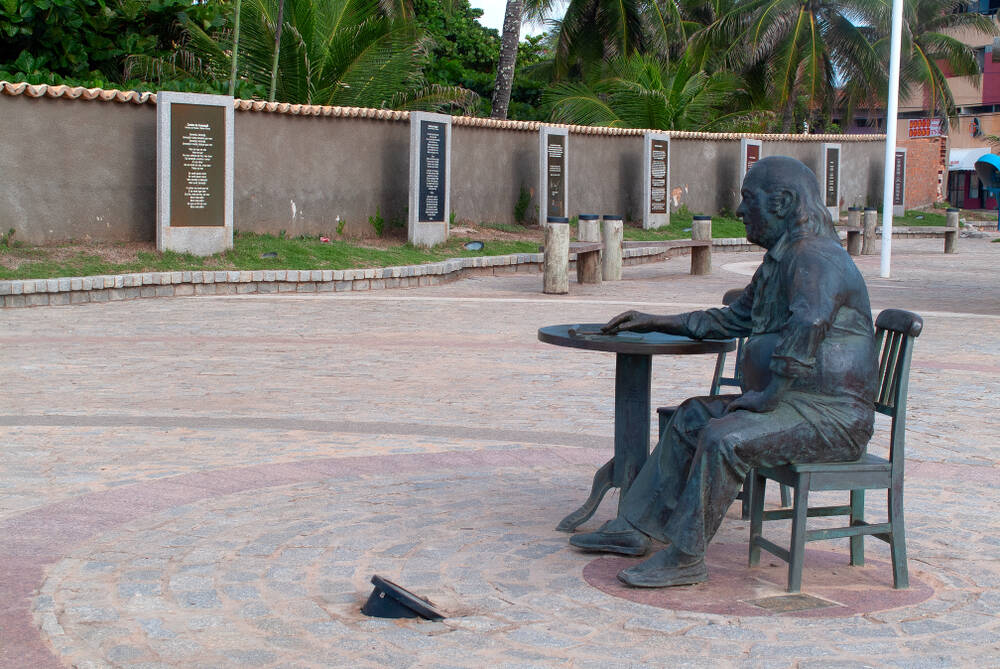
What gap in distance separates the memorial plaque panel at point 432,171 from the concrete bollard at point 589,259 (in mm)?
2526

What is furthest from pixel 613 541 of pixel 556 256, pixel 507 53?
pixel 507 53

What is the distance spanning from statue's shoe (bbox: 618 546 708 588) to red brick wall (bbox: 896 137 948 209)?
37.7 m

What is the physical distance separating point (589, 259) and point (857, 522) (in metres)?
12.8

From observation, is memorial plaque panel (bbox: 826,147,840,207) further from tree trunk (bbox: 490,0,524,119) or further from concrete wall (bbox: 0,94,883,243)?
tree trunk (bbox: 490,0,524,119)

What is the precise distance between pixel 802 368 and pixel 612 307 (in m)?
9.73

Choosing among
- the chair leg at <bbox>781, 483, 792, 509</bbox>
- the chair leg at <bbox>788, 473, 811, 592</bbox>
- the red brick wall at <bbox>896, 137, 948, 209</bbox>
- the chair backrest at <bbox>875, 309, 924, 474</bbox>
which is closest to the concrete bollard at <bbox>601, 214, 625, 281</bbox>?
the chair leg at <bbox>781, 483, 792, 509</bbox>

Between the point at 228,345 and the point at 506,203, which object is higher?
the point at 506,203

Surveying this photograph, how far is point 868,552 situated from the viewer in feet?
15.2

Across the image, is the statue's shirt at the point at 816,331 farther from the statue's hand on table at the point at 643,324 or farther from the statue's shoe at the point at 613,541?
the statue's shoe at the point at 613,541

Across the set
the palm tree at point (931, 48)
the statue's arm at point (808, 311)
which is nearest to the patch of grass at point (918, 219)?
the palm tree at point (931, 48)

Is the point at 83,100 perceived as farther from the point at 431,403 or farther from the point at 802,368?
the point at 802,368

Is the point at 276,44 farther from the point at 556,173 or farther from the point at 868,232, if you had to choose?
the point at 868,232

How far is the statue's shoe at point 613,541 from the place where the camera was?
14.3 feet

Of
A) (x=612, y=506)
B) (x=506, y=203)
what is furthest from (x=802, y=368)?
(x=506, y=203)
